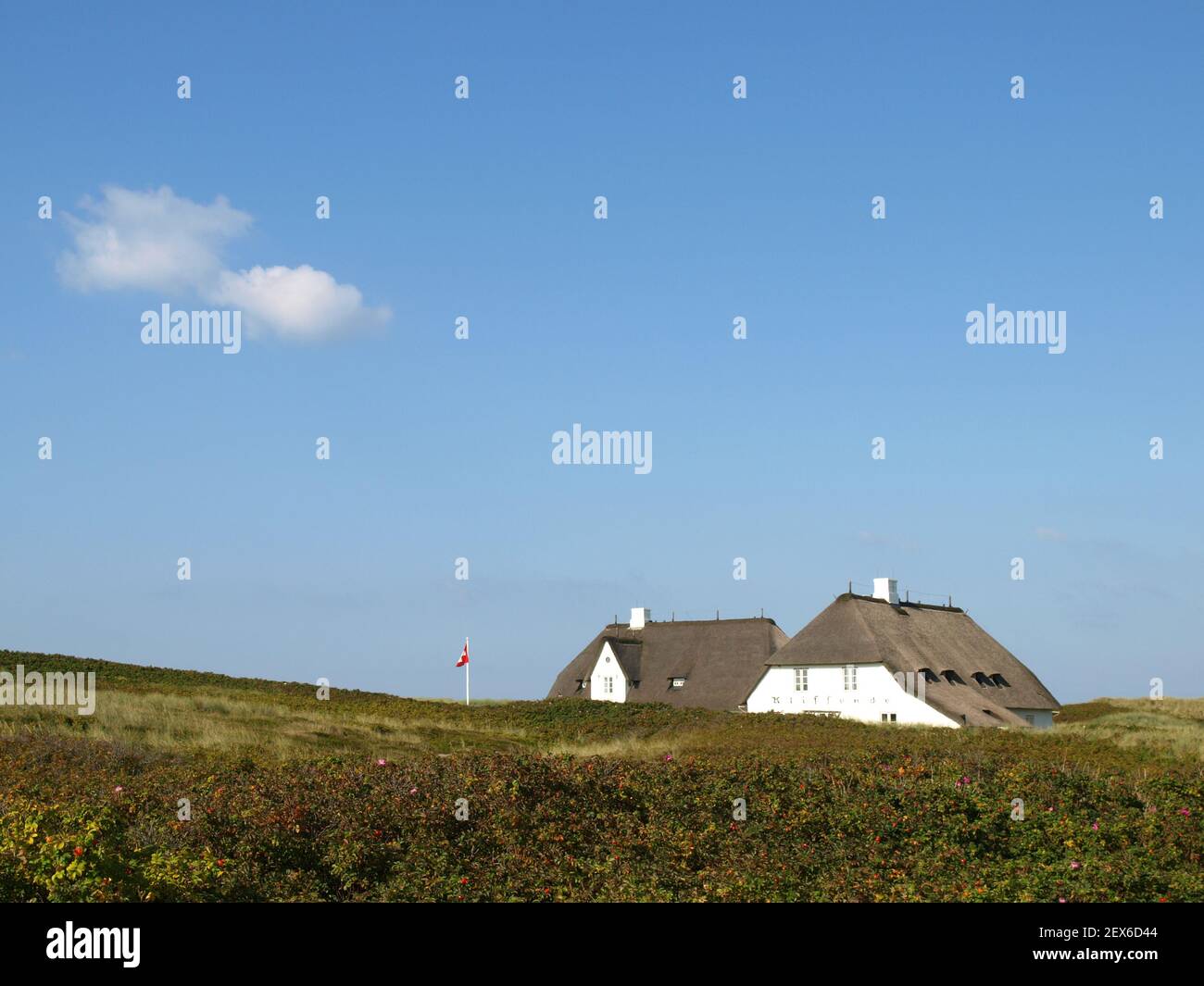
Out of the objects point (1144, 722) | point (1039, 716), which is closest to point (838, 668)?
point (1039, 716)

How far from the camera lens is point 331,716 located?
114ft

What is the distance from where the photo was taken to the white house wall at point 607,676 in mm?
59312

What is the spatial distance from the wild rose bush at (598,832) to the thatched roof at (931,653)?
33290 mm

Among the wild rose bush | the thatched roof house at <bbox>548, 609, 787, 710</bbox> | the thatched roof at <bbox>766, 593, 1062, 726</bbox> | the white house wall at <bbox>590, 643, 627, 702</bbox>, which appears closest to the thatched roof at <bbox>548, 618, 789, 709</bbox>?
the thatched roof house at <bbox>548, 609, 787, 710</bbox>

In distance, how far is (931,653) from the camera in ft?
172

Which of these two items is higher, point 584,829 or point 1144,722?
point 584,829

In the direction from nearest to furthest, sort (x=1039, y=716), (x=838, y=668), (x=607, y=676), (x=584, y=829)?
1. (x=584, y=829)
2. (x=838, y=668)
3. (x=1039, y=716)
4. (x=607, y=676)

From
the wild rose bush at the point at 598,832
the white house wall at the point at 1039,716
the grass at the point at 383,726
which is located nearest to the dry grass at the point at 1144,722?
the grass at the point at 383,726

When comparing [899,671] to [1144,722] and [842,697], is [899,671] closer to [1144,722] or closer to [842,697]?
[842,697]

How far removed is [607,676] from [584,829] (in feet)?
154

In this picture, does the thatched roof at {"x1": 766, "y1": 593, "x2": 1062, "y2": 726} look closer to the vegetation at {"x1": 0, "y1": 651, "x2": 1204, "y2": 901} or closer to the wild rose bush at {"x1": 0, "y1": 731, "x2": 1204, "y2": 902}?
the vegetation at {"x1": 0, "y1": 651, "x2": 1204, "y2": 901}
